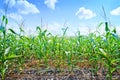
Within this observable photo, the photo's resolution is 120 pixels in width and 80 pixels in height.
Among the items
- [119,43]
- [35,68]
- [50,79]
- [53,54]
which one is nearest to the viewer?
[50,79]

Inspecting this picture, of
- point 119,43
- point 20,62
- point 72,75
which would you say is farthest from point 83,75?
point 20,62

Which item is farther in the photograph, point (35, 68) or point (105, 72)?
point (35, 68)

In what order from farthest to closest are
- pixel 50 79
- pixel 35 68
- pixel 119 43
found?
pixel 35 68 → pixel 119 43 → pixel 50 79

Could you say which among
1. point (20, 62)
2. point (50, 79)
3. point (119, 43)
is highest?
point (119, 43)

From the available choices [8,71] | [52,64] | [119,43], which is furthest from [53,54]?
A: [119,43]

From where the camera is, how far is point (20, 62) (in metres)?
3.79

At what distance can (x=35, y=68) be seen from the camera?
3.74 metres

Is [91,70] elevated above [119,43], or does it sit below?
→ below

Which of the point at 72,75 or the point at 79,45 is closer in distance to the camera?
the point at 72,75

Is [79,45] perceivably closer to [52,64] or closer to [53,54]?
[53,54]

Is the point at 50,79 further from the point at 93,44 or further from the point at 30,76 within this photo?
the point at 93,44

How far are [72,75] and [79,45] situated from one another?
53.0 inches

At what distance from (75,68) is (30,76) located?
71 centimetres

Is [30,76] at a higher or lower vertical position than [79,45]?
lower
